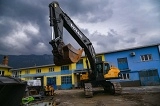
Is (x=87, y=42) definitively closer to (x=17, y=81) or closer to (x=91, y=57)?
(x=91, y=57)

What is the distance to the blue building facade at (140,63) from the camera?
29.5 meters

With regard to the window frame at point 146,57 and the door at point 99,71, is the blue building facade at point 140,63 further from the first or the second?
the door at point 99,71

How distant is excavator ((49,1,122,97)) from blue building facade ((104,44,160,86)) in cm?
1510

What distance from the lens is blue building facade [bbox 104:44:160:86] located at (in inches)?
1163

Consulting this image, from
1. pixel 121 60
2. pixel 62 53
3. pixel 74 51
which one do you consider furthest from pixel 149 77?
pixel 62 53

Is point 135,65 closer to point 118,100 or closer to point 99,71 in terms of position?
point 99,71

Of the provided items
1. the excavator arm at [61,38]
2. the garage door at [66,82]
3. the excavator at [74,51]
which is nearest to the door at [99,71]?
the excavator at [74,51]

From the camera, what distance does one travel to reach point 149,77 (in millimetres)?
29562

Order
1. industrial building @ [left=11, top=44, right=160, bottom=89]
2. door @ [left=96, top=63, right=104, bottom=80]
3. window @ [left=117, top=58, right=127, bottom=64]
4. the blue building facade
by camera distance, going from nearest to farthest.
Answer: door @ [left=96, top=63, right=104, bottom=80]
the blue building facade
industrial building @ [left=11, top=44, right=160, bottom=89]
window @ [left=117, top=58, right=127, bottom=64]

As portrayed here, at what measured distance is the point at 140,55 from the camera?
3114 cm

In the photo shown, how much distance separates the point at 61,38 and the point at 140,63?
24225mm

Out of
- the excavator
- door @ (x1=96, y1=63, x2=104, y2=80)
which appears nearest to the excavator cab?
the excavator

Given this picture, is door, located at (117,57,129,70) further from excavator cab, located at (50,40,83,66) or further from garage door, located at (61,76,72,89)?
excavator cab, located at (50,40,83,66)

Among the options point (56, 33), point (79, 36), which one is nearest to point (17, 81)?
point (56, 33)
